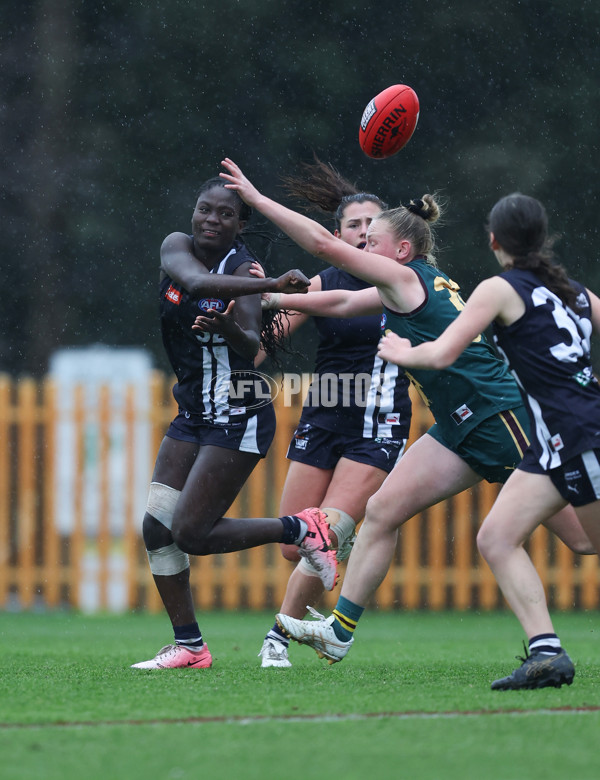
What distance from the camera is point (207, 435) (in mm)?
5766

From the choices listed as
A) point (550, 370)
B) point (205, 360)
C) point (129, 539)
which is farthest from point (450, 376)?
point (129, 539)

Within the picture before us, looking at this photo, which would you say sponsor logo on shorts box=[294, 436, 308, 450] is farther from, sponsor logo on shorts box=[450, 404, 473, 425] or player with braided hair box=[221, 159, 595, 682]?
sponsor logo on shorts box=[450, 404, 473, 425]

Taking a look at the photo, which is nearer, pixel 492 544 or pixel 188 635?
pixel 492 544

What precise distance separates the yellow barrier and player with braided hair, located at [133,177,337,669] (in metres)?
4.79

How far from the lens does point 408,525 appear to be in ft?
35.3

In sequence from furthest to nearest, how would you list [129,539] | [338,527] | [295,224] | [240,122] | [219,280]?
[240,122], [129,539], [338,527], [219,280], [295,224]

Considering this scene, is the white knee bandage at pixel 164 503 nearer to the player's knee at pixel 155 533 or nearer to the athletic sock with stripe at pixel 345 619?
the player's knee at pixel 155 533

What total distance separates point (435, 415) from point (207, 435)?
1080 mm

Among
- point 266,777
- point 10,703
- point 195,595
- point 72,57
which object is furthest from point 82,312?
point 266,777

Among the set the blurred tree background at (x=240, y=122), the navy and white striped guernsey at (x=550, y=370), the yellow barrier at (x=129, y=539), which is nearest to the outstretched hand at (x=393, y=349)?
the navy and white striped guernsey at (x=550, y=370)

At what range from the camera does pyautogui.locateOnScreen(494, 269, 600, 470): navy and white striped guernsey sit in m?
4.57

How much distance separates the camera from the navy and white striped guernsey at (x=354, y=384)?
20.4 feet

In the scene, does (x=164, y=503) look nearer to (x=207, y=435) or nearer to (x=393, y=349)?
(x=207, y=435)

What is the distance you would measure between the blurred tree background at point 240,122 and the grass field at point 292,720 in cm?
803
